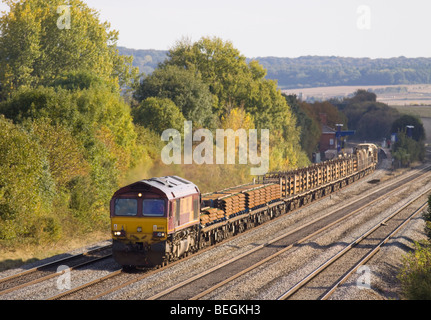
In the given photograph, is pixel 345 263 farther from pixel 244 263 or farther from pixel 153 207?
pixel 153 207

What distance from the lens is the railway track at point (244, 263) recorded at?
18906 millimetres

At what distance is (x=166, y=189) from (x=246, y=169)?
37622mm

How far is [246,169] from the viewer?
197 feet

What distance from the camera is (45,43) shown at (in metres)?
59.0

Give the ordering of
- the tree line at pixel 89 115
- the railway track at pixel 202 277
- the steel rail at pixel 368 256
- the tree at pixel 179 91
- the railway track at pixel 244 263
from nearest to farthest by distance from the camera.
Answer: the railway track at pixel 202 277 → the railway track at pixel 244 263 → the steel rail at pixel 368 256 → the tree line at pixel 89 115 → the tree at pixel 179 91

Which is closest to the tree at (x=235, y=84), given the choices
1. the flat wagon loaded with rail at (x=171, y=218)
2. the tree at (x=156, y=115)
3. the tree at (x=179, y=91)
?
the tree at (x=179, y=91)

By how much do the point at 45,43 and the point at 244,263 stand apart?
1701 inches

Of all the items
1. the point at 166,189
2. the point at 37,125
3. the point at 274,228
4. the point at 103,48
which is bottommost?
the point at 274,228

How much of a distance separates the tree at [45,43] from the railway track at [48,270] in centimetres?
3446

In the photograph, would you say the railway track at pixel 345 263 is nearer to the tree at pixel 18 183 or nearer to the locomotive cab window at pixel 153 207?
the locomotive cab window at pixel 153 207

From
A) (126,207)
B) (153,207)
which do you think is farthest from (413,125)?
→ (126,207)

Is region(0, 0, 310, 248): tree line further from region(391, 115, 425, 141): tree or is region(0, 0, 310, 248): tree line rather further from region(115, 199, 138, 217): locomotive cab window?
region(391, 115, 425, 141): tree
